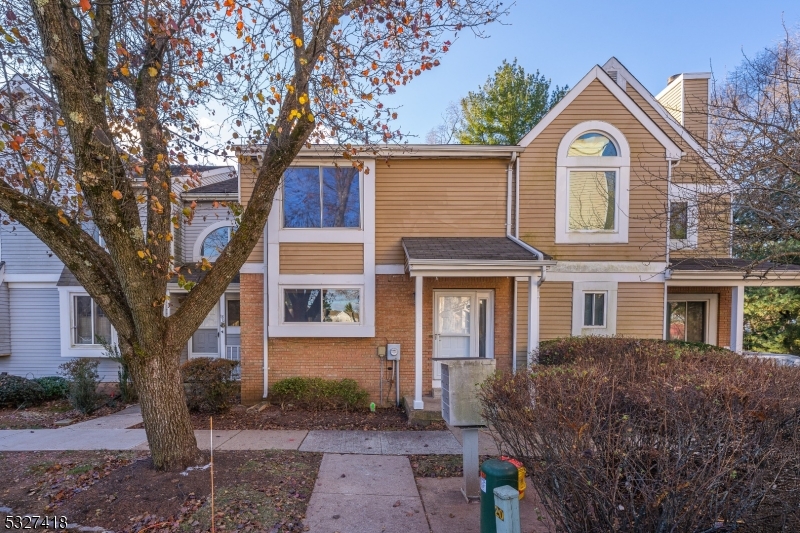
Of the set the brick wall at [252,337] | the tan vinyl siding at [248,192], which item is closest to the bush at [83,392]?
the brick wall at [252,337]

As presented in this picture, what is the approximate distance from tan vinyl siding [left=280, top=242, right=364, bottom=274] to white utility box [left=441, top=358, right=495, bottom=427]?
14.1 ft

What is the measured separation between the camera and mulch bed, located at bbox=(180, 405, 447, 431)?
690cm

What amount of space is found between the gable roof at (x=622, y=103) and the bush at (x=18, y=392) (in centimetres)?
1249

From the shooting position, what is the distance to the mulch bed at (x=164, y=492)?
12.2 feet

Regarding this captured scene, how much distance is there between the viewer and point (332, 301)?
8.30m

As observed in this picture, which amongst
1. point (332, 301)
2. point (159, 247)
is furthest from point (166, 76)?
point (332, 301)

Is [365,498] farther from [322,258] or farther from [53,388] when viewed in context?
[53,388]

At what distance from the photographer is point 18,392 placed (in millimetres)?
9219

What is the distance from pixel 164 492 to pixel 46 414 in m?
6.77

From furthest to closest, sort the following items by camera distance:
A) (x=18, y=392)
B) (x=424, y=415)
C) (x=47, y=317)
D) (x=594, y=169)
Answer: (x=47, y=317) → (x=18, y=392) → (x=594, y=169) → (x=424, y=415)

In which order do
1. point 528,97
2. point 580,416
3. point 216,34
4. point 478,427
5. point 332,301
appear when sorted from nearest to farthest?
1. point 580,416
2. point 478,427
3. point 216,34
4. point 332,301
5. point 528,97

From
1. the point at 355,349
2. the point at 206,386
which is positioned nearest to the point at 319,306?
the point at 355,349

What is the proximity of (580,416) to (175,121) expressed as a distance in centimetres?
605

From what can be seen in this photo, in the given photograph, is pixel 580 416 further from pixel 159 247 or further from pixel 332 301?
pixel 332 301
